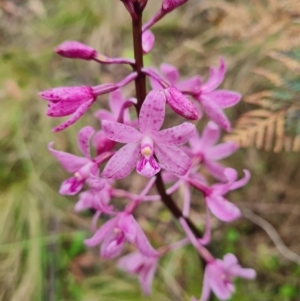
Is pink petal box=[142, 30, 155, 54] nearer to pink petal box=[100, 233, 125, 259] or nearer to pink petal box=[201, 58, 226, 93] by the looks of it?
pink petal box=[201, 58, 226, 93]

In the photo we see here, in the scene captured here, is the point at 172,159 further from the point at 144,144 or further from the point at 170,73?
the point at 170,73

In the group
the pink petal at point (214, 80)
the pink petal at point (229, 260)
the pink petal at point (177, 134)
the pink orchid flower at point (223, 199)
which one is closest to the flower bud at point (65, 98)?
the pink petal at point (177, 134)

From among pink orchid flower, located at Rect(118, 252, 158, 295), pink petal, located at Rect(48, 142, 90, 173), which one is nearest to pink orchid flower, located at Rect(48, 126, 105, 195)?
pink petal, located at Rect(48, 142, 90, 173)

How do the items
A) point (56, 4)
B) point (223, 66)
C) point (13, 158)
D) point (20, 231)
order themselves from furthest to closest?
point (56, 4), point (13, 158), point (20, 231), point (223, 66)

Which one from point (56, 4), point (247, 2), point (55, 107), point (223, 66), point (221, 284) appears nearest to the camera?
point (55, 107)

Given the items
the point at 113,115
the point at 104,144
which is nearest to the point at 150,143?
the point at 104,144

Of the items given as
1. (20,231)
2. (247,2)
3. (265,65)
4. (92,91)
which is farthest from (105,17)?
(92,91)

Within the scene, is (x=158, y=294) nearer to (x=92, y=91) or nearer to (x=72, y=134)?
(x=72, y=134)

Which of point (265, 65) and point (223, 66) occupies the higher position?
point (223, 66)
